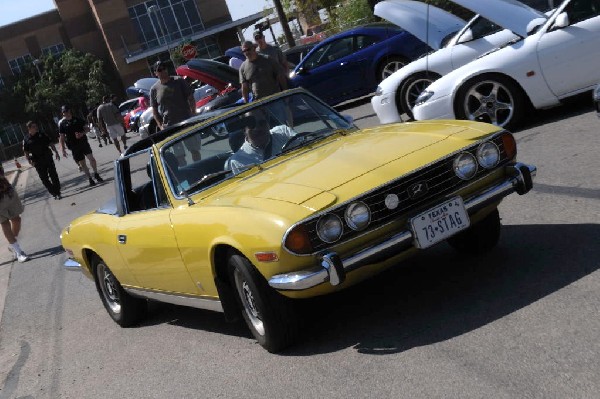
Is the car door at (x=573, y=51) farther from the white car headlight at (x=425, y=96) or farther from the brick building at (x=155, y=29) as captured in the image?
the brick building at (x=155, y=29)

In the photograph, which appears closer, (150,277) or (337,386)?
(337,386)

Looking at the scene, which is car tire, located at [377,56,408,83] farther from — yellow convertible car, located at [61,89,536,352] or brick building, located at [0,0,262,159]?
brick building, located at [0,0,262,159]

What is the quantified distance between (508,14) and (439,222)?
578cm

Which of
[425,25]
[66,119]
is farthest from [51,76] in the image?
[425,25]

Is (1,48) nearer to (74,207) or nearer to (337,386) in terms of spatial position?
(74,207)

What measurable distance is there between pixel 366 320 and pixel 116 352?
2.25 meters

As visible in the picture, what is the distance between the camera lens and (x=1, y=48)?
8400 cm

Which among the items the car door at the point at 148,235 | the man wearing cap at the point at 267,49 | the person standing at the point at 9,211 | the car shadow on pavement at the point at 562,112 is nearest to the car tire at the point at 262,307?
the car door at the point at 148,235

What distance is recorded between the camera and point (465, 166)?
5145 millimetres

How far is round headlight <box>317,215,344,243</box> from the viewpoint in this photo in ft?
15.4

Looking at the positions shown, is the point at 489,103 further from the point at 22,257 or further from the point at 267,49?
the point at 22,257

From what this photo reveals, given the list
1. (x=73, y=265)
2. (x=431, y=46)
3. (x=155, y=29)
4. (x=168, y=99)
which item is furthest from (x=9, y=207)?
(x=155, y=29)

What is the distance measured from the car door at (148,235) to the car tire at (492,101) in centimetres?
452

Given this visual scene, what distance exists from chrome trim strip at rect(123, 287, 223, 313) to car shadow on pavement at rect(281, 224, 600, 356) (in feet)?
1.97
